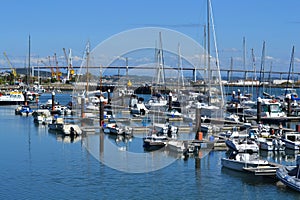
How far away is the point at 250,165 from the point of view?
19.4m

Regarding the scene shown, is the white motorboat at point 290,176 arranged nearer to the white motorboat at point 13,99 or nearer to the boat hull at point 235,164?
the boat hull at point 235,164

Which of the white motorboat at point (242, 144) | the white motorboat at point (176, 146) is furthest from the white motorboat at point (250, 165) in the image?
the white motorboat at point (176, 146)

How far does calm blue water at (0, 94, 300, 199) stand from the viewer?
1734 cm

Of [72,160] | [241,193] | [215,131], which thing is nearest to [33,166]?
[72,160]

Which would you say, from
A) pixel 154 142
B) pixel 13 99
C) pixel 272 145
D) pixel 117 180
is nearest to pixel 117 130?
pixel 154 142

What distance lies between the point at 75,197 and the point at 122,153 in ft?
22.6

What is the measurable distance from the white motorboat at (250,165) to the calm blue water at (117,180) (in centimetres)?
24

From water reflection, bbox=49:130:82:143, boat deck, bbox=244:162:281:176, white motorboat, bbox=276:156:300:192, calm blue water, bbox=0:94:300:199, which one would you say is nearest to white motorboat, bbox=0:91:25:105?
water reflection, bbox=49:130:82:143

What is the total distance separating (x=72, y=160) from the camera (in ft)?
75.7

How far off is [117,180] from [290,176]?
5581 millimetres

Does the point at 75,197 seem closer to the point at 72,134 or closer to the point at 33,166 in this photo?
the point at 33,166

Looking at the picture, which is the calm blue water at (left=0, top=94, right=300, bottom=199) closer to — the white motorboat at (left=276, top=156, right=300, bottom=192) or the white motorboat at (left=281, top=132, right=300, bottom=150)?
the white motorboat at (left=276, top=156, right=300, bottom=192)

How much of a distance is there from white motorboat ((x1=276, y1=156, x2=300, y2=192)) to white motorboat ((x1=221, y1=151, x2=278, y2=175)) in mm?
726

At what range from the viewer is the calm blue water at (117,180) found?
56.9ft
